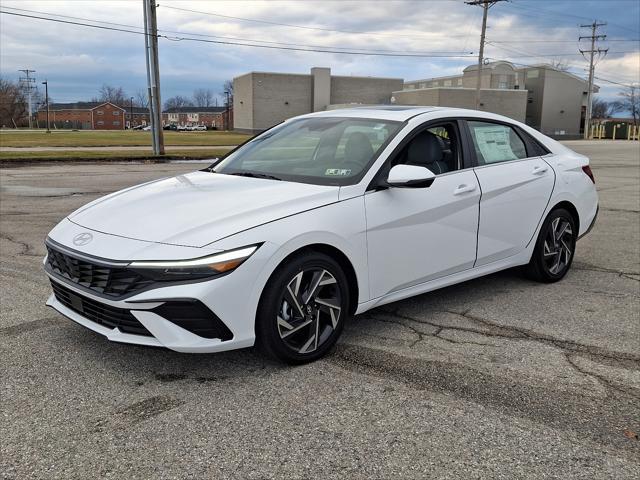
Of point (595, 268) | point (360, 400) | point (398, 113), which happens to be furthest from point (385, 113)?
point (595, 268)

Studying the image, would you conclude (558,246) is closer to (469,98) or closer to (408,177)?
(408,177)

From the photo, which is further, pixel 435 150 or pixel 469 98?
pixel 469 98

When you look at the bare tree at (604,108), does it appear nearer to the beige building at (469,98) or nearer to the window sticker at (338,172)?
the beige building at (469,98)

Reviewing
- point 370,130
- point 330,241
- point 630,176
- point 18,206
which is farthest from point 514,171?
point 630,176

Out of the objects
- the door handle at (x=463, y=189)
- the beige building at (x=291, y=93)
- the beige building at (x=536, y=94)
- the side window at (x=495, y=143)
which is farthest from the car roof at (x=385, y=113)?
the beige building at (x=536, y=94)

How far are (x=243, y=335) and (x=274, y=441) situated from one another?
69cm

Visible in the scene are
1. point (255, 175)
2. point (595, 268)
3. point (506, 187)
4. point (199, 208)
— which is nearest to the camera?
point (199, 208)

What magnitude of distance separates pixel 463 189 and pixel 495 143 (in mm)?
848

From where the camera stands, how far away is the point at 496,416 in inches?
122

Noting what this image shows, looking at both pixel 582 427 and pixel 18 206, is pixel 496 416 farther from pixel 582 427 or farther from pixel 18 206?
pixel 18 206

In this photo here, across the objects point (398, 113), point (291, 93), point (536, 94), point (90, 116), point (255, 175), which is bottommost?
point (255, 175)

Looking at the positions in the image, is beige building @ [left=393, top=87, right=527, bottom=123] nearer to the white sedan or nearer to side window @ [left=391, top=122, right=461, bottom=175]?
the white sedan

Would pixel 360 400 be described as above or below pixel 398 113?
below

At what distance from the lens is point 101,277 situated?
3.30 meters
